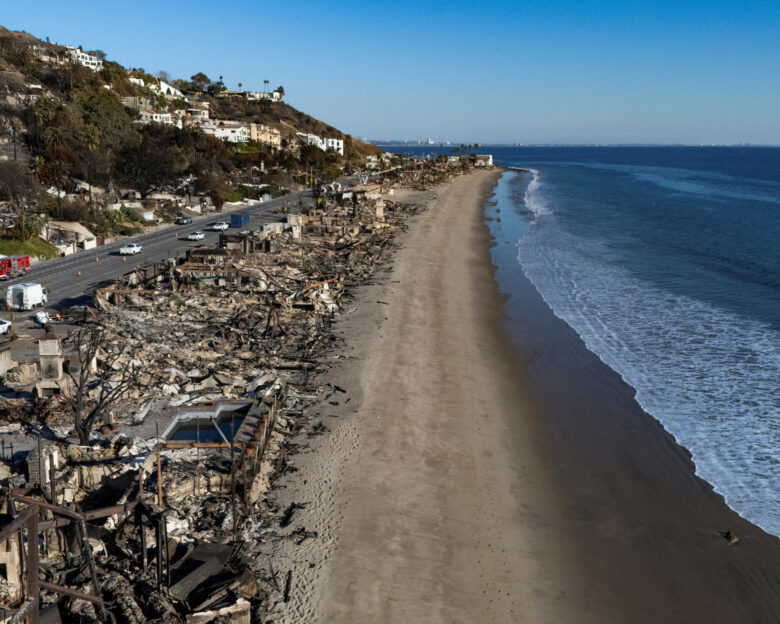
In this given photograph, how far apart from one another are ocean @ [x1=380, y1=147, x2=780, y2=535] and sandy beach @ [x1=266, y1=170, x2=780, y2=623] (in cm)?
123

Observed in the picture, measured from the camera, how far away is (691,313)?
3422cm

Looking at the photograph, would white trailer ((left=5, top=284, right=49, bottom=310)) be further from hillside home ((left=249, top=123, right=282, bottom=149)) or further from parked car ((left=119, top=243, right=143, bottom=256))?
hillside home ((left=249, top=123, right=282, bottom=149))

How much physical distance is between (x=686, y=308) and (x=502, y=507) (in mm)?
23948

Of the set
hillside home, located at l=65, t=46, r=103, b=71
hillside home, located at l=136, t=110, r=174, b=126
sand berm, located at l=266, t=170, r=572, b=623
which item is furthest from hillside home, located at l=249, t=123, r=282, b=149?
sand berm, located at l=266, t=170, r=572, b=623

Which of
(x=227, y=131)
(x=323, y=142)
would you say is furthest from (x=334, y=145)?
(x=227, y=131)

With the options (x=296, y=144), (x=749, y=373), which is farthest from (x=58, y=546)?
(x=296, y=144)

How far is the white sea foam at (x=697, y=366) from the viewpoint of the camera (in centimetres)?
1848

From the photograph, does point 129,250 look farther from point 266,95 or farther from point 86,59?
point 266,95

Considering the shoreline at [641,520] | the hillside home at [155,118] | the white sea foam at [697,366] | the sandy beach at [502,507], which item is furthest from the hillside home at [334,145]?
the shoreline at [641,520]

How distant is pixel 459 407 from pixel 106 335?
48.0 feet

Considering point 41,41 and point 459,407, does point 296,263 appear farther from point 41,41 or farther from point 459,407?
point 41,41

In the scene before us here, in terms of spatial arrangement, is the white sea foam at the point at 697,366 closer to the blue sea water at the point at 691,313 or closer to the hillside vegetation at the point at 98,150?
the blue sea water at the point at 691,313

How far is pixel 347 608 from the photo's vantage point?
1257 centimetres

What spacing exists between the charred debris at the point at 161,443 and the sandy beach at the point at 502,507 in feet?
3.61
